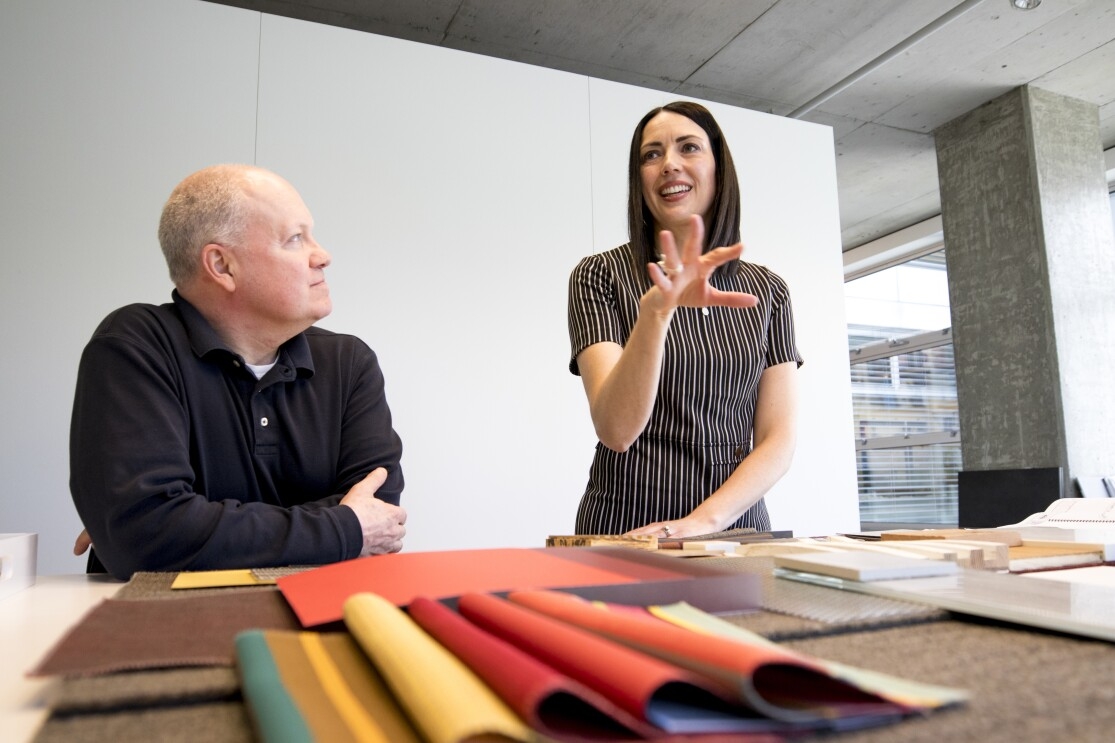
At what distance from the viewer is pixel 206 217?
5.00 ft

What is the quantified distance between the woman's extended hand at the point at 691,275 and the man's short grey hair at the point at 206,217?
2.58ft

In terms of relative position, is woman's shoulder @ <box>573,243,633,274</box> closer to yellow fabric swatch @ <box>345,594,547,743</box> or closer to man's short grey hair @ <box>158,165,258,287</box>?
man's short grey hair @ <box>158,165,258,287</box>

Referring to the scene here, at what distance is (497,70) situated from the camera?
147 inches

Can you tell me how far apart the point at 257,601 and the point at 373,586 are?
0.12m

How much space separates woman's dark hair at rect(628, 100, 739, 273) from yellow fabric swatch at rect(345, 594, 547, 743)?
1.40 m

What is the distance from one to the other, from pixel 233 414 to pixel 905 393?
6937 millimetres

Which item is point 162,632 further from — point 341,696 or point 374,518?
point 374,518

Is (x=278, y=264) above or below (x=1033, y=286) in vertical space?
below

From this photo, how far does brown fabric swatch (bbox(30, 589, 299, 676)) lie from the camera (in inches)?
18.8

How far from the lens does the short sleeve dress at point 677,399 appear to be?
5.37ft

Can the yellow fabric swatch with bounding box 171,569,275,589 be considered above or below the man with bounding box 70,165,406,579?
below

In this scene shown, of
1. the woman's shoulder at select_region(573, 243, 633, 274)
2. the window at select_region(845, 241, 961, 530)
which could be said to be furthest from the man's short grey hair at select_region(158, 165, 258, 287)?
the window at select_region(845, 241, 961, 530)

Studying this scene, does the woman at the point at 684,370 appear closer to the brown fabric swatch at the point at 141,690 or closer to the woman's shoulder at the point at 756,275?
the woman's shoulder at the point at 756,275

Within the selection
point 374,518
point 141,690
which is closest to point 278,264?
point 374,518
